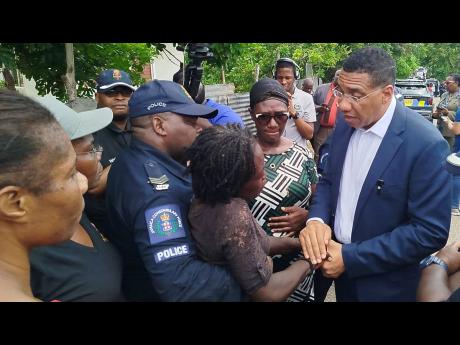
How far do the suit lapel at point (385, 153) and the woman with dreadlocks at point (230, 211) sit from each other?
621 mm

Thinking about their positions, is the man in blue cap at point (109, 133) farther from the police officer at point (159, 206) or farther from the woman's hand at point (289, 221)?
the woman's hand at point (289, 221)


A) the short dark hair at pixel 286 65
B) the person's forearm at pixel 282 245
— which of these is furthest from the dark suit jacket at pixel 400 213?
the short dark hair at pixel 286 65

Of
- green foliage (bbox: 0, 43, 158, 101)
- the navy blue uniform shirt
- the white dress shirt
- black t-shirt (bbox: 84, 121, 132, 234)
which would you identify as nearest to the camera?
the navy blue uniform shirt

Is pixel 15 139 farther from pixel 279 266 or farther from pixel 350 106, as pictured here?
pixel 279 266

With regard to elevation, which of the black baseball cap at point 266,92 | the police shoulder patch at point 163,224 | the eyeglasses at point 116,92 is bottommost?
the eyeglasses at point 116,92

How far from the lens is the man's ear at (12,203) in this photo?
0.93m

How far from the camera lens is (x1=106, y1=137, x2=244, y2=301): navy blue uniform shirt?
149 cm

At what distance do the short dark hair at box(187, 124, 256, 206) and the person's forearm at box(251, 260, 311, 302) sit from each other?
40 cm

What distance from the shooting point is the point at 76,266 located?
4.82 ft

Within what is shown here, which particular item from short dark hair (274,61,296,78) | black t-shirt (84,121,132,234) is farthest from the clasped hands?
short dark hair (274,61,296,78)

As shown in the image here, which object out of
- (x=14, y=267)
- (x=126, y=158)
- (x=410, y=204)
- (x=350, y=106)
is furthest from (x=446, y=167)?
(x=14, y=267)

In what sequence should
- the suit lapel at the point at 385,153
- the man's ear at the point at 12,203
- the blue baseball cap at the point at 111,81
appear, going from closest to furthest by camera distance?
the man's ear at the point at 12,203, the suit lapel at the point at 385,153, the blue baseball cap at the point at 111,81

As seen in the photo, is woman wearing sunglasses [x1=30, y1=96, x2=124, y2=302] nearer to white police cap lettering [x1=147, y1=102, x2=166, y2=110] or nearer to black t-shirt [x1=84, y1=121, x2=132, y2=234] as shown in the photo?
white police cap lettering [x1=147, y1=102, x2=166, y2=110]

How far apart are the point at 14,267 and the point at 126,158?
2.63 feet
